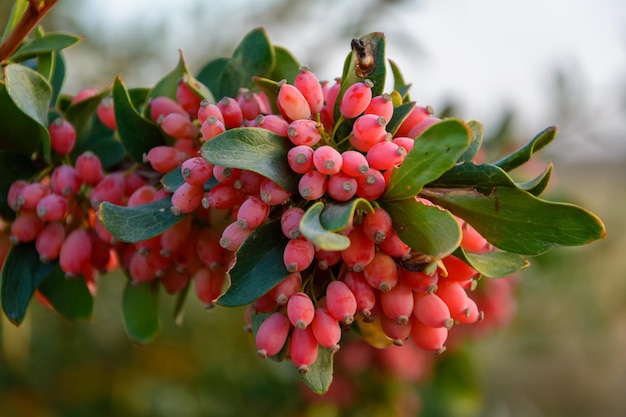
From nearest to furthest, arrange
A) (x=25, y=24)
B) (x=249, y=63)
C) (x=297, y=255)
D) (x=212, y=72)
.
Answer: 1. (x=297, y=255)
2. (x=25, y=24)
3. (x=249, y=63)
4. (x=212, y=72)

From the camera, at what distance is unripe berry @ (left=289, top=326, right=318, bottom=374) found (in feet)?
Answer: 2.32

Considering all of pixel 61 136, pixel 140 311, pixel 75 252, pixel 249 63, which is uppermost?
pixel 249 63

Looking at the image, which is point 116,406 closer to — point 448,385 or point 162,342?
point 162,342

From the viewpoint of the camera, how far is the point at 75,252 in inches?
34.2

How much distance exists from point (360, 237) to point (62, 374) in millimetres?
2330

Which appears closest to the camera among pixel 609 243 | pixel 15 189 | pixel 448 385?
pixel 15 189

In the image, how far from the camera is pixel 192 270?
2.92 feet

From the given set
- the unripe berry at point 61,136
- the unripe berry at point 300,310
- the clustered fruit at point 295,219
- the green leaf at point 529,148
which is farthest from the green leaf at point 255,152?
the unripe berry at point 61,136

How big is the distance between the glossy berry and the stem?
400 mm

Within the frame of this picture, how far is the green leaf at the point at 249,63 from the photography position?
923mm

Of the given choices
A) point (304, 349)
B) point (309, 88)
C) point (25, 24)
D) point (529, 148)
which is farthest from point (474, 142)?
point (25, 24)

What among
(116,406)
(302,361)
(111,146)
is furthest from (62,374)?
(302,361)

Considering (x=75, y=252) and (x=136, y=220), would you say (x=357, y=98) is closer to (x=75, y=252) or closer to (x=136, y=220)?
(x=136, y=220)

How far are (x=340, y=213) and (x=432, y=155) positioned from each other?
0.35 feet
